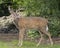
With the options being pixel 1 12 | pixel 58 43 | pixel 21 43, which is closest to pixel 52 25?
pixel 58 43

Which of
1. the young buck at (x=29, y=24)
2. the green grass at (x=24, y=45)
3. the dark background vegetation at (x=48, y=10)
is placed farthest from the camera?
the dark background vegetation at (x=48, y=10)

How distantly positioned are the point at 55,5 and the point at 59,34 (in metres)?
1.36

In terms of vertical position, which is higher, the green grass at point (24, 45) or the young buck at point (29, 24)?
the young buck at point (29, 24)

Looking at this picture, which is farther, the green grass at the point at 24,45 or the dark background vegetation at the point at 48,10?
the dark background vegetation at the point at 48,10

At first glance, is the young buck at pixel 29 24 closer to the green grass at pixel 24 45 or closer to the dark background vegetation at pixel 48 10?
the green grass at pixel 24 45

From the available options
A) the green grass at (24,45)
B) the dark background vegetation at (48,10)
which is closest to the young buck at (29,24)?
the green grass at (24,45)

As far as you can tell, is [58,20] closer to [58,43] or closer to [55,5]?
[55,5]

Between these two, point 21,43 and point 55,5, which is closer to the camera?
point 21,43

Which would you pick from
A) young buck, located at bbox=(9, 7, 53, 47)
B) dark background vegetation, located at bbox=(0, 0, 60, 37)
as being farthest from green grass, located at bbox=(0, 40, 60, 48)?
dark background vegetation, located at bbox=(0, 0, 60, 37)

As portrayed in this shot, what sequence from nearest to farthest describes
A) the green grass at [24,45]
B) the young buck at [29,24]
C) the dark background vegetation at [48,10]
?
1. the green grass at [24,45]
2. the young buck at [29,24]
3. the dark background vegetation at [48,10]

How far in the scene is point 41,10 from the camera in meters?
12.9

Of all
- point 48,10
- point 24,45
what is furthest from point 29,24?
point 48,10

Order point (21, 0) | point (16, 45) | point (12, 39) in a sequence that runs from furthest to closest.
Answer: point (21, 0), point (12, 39), point (16, 45)

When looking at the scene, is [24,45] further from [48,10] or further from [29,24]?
[48,10]
